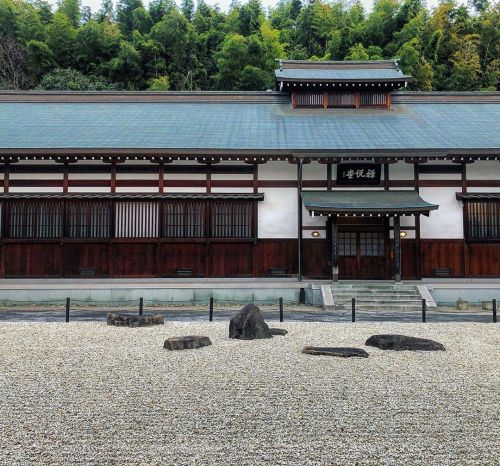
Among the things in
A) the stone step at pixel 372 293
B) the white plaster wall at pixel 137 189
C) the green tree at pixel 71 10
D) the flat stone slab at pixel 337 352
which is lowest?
the flat stone slab at pixel 337 352

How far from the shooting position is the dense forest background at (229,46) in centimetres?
4250

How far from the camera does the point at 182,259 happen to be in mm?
16953

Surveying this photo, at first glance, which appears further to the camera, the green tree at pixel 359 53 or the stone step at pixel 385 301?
the green tree at pixel 359 53

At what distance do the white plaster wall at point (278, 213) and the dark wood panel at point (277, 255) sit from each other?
0.27 meters

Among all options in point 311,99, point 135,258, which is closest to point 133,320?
point 135,258

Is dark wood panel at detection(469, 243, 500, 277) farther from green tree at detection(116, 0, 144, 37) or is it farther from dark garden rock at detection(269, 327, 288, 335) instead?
green tree at detection(116, 0, 144, 37)

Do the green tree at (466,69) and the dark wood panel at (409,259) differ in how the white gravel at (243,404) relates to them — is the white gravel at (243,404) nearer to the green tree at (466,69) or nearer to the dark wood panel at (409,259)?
the dark wood panel at (409,259)

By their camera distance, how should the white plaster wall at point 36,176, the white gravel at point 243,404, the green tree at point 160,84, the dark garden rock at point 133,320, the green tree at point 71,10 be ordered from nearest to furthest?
the white gravel at point 243,404
the dark garden rock at point 133,320
the white plaster wall at point 36,176
the green tree at point 160,84
the green tree at point 71,10

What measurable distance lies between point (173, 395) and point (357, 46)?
44.3 metres

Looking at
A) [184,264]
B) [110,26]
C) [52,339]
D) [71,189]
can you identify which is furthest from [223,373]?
[110,26]

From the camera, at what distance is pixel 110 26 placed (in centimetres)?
5038

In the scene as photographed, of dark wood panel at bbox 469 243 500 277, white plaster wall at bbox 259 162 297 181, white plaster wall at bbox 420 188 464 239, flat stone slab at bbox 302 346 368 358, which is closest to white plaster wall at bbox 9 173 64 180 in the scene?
white plaster wall at bbox 259 162 297 181

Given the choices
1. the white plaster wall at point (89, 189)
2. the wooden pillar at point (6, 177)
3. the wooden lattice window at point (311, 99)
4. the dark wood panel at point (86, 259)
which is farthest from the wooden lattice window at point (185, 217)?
the wooden lattice window at point (311, 99)

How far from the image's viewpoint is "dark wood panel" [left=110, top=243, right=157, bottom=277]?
16922mm
